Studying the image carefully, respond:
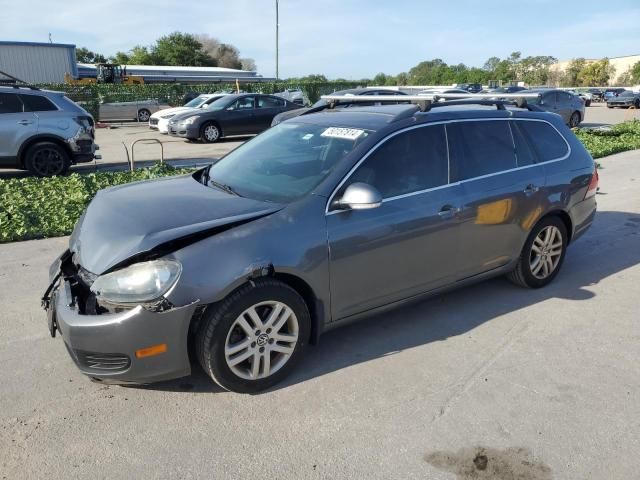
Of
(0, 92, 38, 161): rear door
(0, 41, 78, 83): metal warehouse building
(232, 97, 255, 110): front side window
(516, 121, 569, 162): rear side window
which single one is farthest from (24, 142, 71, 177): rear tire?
(0, 41, 78, 83): metal warehouse building

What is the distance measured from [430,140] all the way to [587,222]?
2212 millimetres

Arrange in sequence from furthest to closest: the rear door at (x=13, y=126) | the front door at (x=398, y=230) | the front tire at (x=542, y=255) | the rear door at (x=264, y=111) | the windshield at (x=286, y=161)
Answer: the rear door at (x=264, y=111)
the rear door at (x=13, y=126)
the front tire at (x=542, y=255)
the windshield at (x=286, y=161)
the front door at (x=398, y=230)

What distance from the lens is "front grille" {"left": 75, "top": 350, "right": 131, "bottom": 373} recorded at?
301 centimetres

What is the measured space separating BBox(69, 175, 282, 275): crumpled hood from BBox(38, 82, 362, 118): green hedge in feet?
85.6

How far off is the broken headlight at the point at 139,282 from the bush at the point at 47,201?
13.1 ft

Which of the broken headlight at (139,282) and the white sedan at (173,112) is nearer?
the broken headlight at (139,282)

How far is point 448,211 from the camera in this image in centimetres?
409

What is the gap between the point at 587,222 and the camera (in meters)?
5.38

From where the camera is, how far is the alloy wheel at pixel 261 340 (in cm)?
321

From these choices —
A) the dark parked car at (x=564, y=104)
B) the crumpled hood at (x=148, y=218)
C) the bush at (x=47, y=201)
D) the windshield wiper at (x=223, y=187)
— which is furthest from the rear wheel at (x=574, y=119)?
the crumpled hood at (x=148, y=218)

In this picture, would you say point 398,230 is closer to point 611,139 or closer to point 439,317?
point 439,317

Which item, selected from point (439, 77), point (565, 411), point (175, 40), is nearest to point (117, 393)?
point (565, 411)

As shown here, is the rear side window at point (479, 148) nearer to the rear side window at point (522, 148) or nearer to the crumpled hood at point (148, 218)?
the rear side window at point (522, 148)

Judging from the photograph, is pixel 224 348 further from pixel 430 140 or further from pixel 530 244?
pixel 530 244
